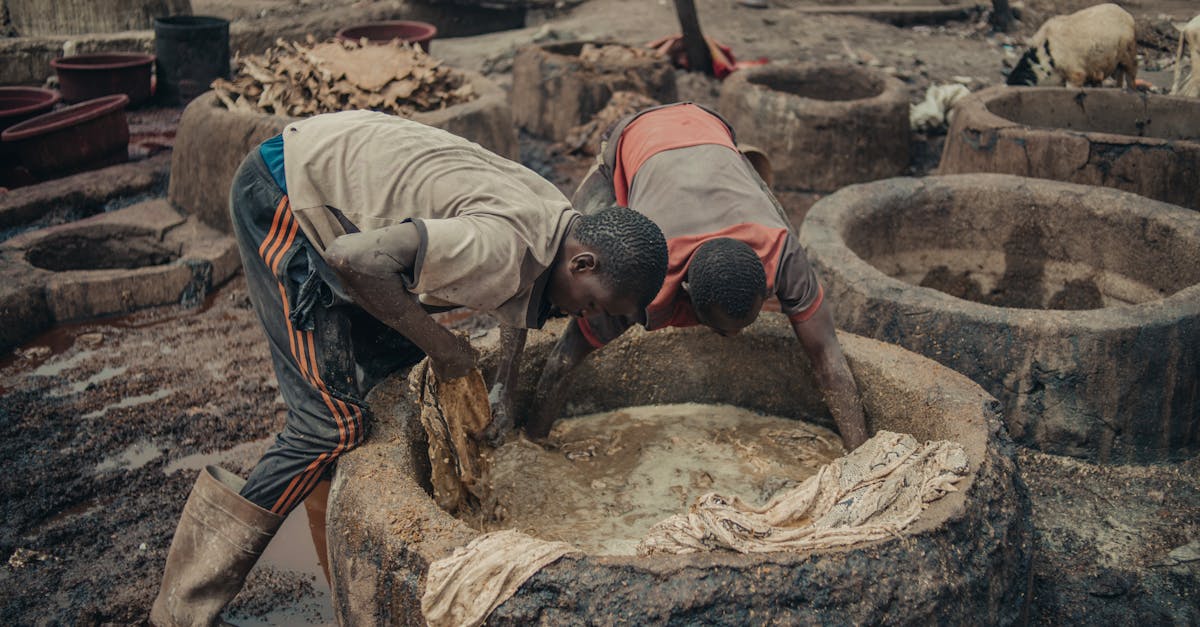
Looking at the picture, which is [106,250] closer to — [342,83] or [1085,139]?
[342,83]

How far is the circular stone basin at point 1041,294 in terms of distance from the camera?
9.98 feet

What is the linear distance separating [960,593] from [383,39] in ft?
22.7

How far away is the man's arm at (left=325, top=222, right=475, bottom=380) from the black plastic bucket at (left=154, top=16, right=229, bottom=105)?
6.28 meters

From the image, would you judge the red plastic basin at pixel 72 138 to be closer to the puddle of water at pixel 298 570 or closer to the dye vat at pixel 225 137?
the dye vat at pixel 225 137

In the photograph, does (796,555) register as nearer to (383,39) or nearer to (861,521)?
(861,521)

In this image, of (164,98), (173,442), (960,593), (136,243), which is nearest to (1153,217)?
(960,593)

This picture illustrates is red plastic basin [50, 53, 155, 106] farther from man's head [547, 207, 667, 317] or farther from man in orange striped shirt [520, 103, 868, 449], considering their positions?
man's head [547, 207, 667, 317]

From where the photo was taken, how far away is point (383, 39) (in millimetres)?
7969

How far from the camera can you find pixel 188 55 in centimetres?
772

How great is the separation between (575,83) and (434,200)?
5058 millimetres

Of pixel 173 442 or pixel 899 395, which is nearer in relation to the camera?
pixel 899 395

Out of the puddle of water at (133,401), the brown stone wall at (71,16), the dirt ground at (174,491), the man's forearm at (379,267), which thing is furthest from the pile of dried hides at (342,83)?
the brown stone wall at (71,16)

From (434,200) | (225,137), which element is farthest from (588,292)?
(225,137)

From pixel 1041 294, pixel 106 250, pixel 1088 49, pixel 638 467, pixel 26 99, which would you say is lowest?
pixel 106 250
